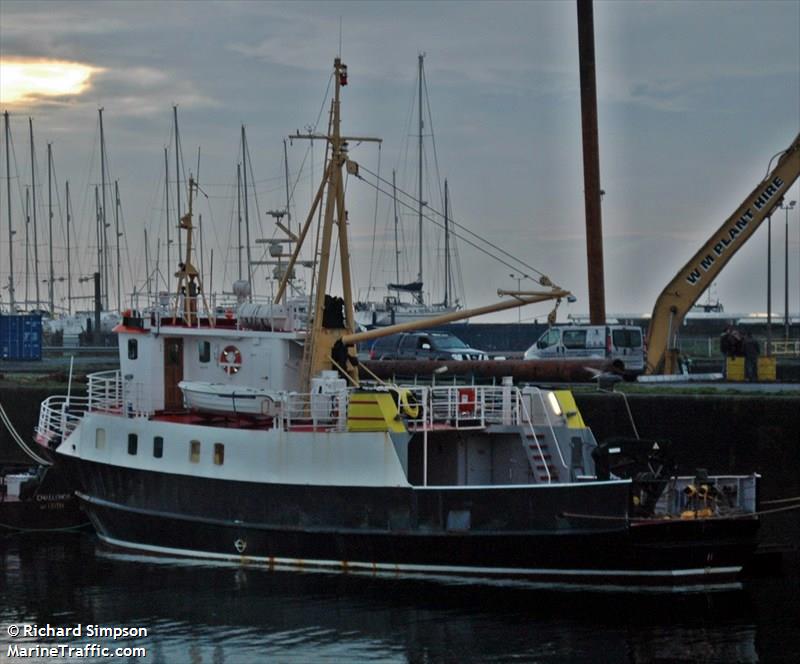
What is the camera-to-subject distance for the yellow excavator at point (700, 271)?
119ft

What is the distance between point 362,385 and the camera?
82.1 ft

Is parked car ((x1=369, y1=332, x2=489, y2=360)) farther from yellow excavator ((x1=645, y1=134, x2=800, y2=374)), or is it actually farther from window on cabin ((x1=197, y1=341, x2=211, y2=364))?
window on cabin ((x1=197, y1=341, x2=211, y2=364))

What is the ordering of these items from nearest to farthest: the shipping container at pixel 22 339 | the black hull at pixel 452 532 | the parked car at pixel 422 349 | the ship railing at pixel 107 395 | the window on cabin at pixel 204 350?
the black hull at pixel 452 532, the window on cabin at pixel 204 350, the ship railing at pixel 107 395, the parked car at pixel 422 349, the shipping container at pixel 22 339

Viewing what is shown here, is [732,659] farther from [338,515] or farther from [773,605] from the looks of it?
[338,515]

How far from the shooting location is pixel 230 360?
25.8m

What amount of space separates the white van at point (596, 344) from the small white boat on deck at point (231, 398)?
578 inches

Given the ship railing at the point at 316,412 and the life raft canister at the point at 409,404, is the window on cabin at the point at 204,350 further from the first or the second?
the life raft canister at the point at 409,404

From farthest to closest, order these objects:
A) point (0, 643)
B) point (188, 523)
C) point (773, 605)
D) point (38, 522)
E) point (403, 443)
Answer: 1. point (38, 522)
2. point (188, 523)
3. point (403, 443)
4. point (773, 605)
5. point (0, 643)

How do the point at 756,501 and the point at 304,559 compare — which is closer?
the point at 756,501

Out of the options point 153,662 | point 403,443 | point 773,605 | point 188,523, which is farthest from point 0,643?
point 773,605

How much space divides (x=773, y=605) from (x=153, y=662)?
31.5 ft

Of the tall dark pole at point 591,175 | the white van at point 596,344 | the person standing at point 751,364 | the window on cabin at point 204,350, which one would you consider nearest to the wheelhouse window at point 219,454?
the window on cabin at point 204,350

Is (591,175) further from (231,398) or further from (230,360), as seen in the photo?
(231,398)

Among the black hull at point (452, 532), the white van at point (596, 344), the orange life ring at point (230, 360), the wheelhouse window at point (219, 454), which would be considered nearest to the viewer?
the black hull at point (452, 532)
